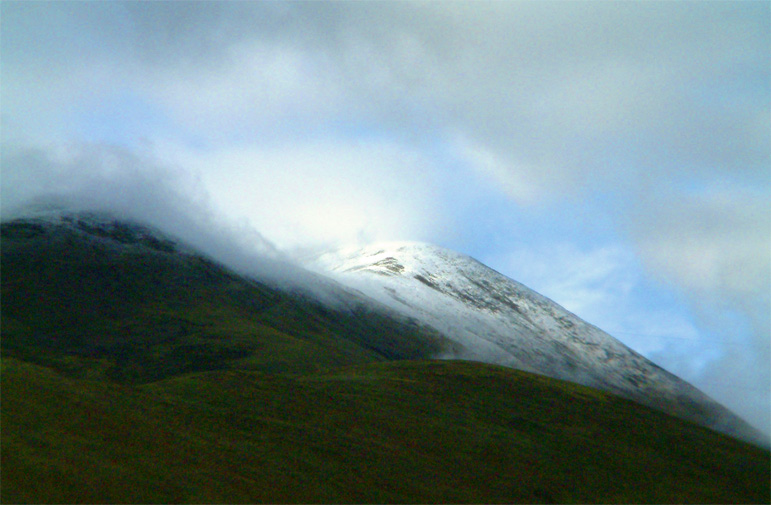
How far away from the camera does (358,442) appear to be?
6719 centimetres

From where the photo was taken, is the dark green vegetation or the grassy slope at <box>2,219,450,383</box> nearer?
the dark green vegetation

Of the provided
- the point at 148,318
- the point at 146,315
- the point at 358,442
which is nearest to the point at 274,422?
the point at 358,442

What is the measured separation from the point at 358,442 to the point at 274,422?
824 centimetres

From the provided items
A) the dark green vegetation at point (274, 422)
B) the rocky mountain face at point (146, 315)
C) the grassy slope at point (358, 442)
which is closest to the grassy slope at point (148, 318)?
the rocky mountain face at point (146, 315)

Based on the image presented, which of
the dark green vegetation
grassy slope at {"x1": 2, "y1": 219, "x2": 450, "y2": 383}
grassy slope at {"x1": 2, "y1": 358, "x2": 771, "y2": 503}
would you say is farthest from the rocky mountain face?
grassy slope at {"x1": 2, "y1": 358, "x2": 771, "y2": 503}

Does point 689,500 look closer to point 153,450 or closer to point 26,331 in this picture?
point 153,450

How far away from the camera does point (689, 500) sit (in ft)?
236

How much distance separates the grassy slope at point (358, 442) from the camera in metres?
44.1

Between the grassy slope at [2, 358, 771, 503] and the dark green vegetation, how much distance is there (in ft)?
0.65

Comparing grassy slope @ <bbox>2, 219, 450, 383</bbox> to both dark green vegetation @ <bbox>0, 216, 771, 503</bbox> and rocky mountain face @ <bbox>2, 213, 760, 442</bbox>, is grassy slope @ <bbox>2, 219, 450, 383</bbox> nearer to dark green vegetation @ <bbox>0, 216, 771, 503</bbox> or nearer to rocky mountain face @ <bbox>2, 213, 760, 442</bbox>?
rocky mountain face @ <bbox>2, 213, 760, 442</bbox>

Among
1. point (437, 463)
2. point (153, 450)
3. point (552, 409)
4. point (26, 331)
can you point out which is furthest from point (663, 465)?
point (26, 331)

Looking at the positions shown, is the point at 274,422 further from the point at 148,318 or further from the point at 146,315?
the point at 146,315

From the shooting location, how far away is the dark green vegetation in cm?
4609

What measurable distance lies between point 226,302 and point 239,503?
129 meters
